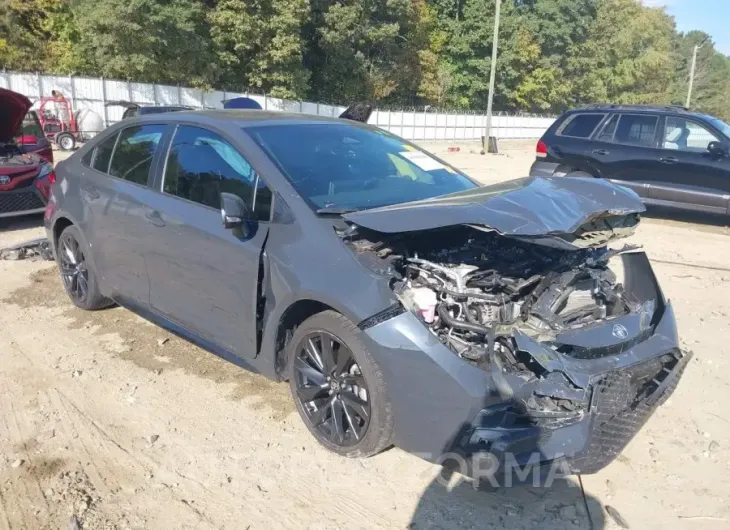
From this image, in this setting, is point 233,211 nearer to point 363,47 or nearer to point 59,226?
point 59,226

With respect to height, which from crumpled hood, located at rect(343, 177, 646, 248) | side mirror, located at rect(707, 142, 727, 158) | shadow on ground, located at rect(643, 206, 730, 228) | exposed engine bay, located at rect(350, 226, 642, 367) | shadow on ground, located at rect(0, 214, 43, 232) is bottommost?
shadow on ground, located at rect(0, 214, 43, 232)

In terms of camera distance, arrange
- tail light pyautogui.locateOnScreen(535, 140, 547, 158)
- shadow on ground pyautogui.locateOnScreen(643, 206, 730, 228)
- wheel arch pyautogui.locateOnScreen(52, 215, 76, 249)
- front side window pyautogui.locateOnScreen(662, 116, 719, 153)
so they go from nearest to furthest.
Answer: wheel arch pyautogui.locateOnScreen(52, 215, 76, 249), front side window pyautogui.locateOnScreen(662, 116, 719, 153), shadow on ground pyautogui.locateOnScreen(643, 206, 730, 228), tail light pyautogui.locateOnScreen(535, 140, 547, 158)

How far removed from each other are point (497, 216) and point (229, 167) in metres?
1.75

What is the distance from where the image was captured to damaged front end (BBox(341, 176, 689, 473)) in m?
2.72

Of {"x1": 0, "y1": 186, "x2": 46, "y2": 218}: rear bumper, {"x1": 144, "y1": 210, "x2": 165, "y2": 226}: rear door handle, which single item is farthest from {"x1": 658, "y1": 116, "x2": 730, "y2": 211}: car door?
{"x1": 0, "y1": 186, "x2": 46, "y2": 218}: rear bumper

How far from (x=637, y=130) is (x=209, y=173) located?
8220 millimetres

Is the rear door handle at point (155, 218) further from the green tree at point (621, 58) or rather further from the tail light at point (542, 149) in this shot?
the green tree at point (621, 58)

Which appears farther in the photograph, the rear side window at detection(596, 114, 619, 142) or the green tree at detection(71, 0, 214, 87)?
the green tree at detection(71, 0, 214, 87)

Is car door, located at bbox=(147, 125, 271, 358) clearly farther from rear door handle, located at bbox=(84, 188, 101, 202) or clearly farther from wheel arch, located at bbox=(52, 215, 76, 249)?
wheel arch, located at bbox=(52, 215, 76, 249)

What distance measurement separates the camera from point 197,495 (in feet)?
9.85

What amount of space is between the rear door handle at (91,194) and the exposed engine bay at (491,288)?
2649 millimetres

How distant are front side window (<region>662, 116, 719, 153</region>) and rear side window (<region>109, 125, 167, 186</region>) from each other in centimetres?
818

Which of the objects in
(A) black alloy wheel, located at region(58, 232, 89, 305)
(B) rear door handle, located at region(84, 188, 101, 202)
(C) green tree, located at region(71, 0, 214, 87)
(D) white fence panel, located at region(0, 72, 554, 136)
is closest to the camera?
(B) rear door handle, located at region(84, 188, 101, 202)

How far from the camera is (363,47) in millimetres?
41062
